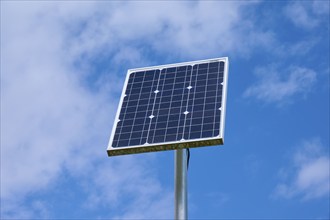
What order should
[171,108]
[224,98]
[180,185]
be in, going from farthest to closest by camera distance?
[171,108] < [224,98] < [180,185]

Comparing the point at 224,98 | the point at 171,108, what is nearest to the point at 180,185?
the point at 171,108

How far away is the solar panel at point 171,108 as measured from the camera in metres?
12.7

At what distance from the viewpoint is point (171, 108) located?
13797 millimetres

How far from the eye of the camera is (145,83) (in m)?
15.0

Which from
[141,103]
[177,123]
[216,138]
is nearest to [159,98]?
[141,103]

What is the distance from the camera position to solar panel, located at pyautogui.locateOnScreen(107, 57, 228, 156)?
12.7m

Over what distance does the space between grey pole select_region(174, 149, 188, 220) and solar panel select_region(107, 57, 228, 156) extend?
2.41 ft

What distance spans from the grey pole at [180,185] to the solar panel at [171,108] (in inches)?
28.9

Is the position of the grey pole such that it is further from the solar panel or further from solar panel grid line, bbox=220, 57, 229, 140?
solar panel grid line, bbox=220, 57, 229, 140

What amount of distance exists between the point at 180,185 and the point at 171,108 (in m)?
1.68

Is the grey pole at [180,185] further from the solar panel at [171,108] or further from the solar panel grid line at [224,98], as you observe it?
the solar panel grid line at [224,98]

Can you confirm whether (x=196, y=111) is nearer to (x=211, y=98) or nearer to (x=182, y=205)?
(x=211, y=98)

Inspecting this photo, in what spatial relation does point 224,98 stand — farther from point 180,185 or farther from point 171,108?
point 180,185

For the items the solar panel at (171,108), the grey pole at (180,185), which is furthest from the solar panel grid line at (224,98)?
the grey pole at (180,185)
